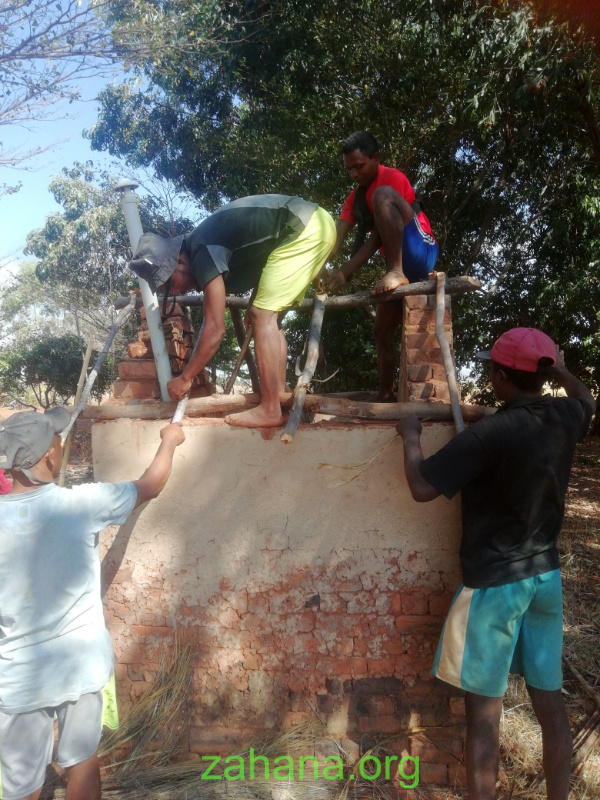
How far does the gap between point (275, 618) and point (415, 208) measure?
7.97 feet

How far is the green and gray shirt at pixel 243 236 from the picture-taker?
2.76 m

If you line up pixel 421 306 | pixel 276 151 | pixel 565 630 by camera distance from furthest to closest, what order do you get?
pixel 276 151, pixel 565 630, pixel 421 306

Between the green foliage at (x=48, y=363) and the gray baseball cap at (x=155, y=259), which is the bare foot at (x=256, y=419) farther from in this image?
the green foliage at (x=48, y=363)

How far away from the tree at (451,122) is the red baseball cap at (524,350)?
3.42 meters

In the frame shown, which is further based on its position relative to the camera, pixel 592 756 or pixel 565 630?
pixel 565 630

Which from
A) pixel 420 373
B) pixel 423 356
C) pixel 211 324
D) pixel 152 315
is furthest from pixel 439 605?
pixel 152 315

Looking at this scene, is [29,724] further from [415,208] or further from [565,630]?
[565,630]

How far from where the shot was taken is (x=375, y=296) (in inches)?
122

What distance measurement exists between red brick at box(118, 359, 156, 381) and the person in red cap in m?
1.86

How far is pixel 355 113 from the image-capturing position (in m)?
6.09

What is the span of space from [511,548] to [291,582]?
111 centimetres

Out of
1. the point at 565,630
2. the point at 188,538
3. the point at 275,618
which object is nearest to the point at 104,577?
the point at 188,538

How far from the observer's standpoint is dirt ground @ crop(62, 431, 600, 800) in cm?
265

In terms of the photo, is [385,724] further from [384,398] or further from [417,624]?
[384,398]
